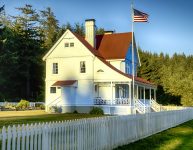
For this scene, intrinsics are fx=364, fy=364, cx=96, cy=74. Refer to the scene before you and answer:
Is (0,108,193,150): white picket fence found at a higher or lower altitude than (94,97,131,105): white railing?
higher

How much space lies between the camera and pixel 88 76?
137 feet

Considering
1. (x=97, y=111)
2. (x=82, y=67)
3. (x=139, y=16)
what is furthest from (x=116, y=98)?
(x=139, y=16)

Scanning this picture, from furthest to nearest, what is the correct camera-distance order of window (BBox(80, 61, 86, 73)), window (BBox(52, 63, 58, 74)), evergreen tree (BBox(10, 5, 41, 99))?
evergreen tree (BBox(10, 5, 41, 99)) < window (BBox(52, 63, 58, 74)) < window (BBox(80, 61, 86, 73))

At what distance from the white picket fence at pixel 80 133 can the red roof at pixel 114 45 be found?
24.9 metres

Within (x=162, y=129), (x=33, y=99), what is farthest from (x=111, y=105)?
(x=33, y=99)

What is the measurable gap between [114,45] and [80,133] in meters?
35.1

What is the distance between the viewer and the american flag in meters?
32.4

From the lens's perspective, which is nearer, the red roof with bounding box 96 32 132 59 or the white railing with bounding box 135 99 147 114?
the white railing with bounding box 135 99 147 114

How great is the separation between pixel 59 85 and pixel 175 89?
33.0 meters

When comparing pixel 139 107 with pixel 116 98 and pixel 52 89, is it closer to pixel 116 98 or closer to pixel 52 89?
pixel 116 98

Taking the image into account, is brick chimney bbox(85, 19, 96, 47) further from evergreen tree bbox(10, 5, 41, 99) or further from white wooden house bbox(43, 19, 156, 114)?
evergreen tree bbox(10, 5, 41, 99)

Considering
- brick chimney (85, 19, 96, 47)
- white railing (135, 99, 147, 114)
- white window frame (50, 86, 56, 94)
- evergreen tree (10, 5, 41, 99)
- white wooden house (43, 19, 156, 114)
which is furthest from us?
evergreen tree (10, 5, 41, 99)

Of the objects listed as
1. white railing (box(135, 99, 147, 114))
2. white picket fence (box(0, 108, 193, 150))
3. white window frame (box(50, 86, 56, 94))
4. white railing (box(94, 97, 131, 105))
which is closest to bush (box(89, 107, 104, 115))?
white railing (box(94, 97, 131, 105))

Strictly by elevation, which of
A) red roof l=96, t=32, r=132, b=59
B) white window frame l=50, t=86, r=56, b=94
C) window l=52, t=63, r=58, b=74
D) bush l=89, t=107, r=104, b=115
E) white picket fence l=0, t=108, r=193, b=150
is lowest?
bush l=89, t=107, r=104, b=115
